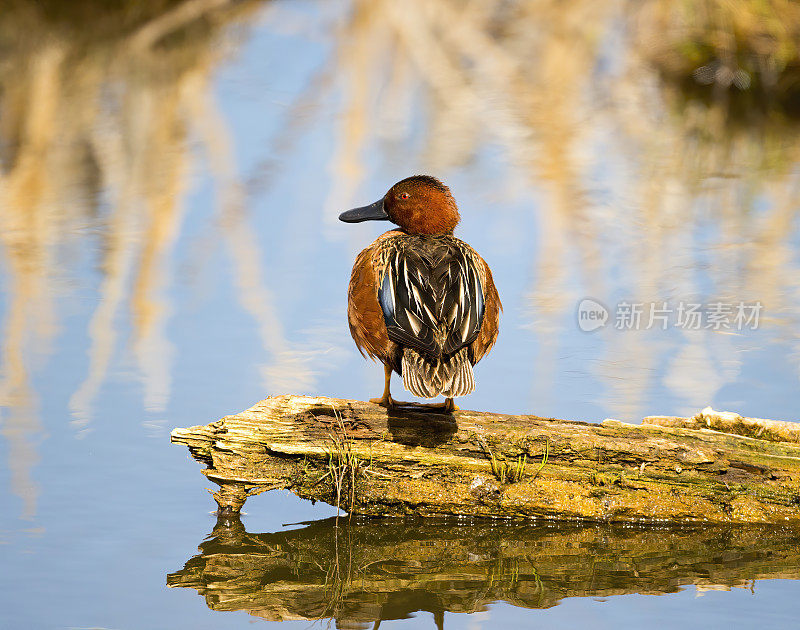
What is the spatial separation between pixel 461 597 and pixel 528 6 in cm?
1303

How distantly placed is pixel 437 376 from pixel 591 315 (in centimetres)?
250

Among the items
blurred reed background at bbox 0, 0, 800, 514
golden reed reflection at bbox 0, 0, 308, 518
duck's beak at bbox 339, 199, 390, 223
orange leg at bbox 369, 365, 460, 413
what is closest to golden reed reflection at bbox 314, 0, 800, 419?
blurred reed background at bbox 0, 0, 800, 514

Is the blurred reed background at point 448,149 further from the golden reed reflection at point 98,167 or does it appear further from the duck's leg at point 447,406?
the duck's leg at point 447,406

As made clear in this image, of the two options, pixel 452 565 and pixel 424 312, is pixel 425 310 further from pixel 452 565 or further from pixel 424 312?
pixel 452 565

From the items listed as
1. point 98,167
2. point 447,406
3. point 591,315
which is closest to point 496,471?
point 447,406

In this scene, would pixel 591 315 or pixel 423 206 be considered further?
pixel 591 315

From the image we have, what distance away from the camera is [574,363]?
6.02 meters

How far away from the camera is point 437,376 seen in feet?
14.3

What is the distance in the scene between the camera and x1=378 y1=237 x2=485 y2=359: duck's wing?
14.5 feet

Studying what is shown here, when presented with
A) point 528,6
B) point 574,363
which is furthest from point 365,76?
point 574,363

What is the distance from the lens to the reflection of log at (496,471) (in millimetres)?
4441

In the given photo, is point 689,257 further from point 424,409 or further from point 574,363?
point 424,409

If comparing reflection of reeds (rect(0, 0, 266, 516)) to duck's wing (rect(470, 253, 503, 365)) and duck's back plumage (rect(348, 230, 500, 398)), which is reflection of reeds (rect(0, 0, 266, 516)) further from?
duck's wing (rect(470, 253, 503, 365))

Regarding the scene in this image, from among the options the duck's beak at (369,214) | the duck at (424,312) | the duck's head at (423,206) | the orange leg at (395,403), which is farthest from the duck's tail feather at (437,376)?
the duck's beak at (369,214)
